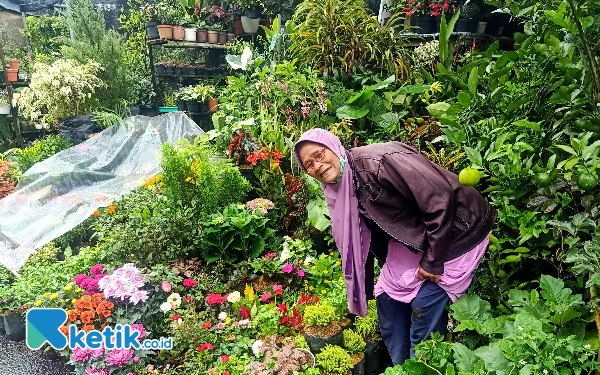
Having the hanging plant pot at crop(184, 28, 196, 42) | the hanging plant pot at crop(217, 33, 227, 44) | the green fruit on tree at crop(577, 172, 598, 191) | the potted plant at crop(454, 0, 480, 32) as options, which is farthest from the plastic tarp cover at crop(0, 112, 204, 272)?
the green fruit on tree at crop(577, 172, 598, 191)

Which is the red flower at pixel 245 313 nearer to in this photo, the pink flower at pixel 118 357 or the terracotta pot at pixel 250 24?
the pink flower at pixel 118 357

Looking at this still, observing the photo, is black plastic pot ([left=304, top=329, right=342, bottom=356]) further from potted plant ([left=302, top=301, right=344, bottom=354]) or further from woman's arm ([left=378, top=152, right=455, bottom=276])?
woman's arm ([left=378, top=152, right=455, bottom=276])

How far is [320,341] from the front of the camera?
84.7 inches

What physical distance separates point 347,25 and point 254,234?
2.28 meters

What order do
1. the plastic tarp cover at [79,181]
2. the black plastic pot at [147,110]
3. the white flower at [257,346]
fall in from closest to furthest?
the white flower at [257,346] < the plastic tarp cover at [79,181] < the black plastic pot at [147,110]

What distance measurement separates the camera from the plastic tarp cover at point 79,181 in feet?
9.85

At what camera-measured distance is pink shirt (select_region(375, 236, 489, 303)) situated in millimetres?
1746

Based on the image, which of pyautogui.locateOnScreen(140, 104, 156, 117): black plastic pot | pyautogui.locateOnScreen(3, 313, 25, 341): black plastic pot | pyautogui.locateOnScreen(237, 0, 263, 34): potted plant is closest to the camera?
pyautogui.locateOnScreen(3, 313, 25, 341): black plastic pot

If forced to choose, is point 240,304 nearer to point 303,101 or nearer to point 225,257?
point 225,257

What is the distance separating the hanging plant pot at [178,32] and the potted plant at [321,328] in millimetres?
4966

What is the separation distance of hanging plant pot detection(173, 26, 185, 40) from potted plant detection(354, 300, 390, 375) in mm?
5050

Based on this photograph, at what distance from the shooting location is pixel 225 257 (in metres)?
2.97

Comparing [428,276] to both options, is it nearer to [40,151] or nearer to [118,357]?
[118,357]

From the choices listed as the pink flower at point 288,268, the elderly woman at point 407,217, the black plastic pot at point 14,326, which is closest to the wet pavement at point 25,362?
the black plastic pot at point 14,326
